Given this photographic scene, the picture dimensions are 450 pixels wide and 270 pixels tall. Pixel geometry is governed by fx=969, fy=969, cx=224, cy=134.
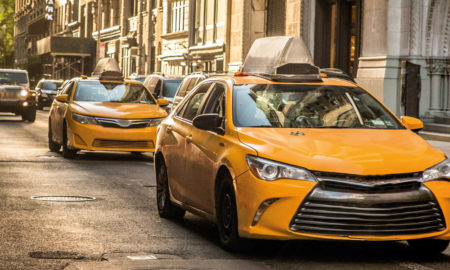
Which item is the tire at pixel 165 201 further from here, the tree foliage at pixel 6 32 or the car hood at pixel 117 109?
the tree foliage at pixel 6 32

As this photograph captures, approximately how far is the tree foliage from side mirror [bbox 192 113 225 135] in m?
123

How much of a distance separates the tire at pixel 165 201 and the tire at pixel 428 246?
294cm

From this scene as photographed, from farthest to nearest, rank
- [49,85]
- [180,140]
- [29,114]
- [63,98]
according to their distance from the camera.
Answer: [49,85] < [29,114] < [63,98] < [180,140]

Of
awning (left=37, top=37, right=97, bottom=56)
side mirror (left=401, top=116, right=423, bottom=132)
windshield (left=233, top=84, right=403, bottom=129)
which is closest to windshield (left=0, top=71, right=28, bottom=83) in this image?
windshield (left=233, top=84, right=403, bottom=129)

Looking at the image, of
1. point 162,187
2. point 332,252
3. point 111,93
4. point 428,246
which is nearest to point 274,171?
point 332,252

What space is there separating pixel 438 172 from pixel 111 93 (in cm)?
1279

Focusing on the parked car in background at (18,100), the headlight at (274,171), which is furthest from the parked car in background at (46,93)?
the headlight at (274,171)

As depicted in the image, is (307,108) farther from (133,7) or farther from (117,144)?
(133,7)

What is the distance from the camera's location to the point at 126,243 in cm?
859

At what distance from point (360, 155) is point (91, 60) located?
252 ft

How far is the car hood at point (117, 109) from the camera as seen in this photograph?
18.6 m

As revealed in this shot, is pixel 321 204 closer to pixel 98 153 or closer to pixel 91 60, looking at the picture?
pixel 98 153

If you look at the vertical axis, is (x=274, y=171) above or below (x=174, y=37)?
below

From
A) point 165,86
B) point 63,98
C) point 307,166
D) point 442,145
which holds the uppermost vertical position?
point 165,86
